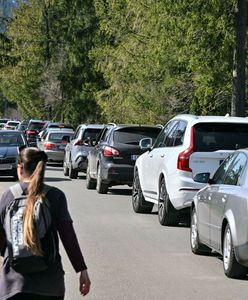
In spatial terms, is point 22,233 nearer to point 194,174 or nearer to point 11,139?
point 194,174

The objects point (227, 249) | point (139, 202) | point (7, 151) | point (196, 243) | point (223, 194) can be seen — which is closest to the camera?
point (227, 249)

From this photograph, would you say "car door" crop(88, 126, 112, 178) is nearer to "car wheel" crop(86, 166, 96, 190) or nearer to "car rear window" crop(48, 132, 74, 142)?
"car wheel" crop(86, 166, 96, 190)

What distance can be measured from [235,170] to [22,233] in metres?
4.90

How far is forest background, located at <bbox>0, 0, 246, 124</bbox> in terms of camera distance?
24562mm

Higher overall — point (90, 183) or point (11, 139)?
point (11, 139)

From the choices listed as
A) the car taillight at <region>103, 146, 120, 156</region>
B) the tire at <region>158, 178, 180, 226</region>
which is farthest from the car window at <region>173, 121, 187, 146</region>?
the car taillight at <region>103, 146, 120, 156</region>

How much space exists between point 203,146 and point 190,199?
852 mm

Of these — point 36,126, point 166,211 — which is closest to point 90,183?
point 166,211

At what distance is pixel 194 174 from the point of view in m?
11.8

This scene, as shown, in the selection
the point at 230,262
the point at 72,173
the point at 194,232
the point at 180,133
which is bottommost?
the point at 72,173

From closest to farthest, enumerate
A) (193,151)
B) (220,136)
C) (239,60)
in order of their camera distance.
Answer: (193,151) → (220,136) → (239,60)

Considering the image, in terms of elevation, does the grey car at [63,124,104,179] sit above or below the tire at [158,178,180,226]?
below

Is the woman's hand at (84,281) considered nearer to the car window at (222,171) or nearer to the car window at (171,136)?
the car window at (222,171)

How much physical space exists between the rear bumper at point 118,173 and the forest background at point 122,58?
7318mm
